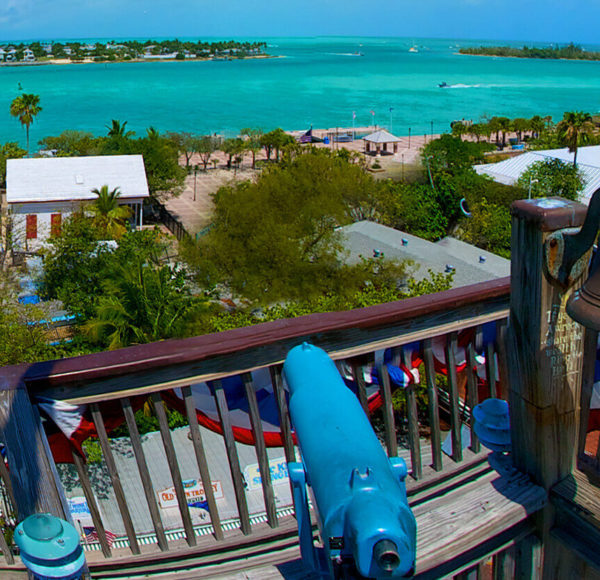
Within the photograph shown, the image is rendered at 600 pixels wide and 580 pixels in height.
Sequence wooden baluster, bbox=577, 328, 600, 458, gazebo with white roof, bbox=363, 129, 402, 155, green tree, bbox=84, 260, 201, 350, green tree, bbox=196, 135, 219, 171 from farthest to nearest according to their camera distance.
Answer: gazebo with white roof, bbox=363, 129, 402, 155, green tree, bbox=196, 135, 219, 171, green tree, bbox=84, 260, 201, 350, wooden baluster, bbox=577, 328, 600, 458

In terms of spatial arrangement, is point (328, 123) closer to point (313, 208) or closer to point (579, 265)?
point (313, 208)

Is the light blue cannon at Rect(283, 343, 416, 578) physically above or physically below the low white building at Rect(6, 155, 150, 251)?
above

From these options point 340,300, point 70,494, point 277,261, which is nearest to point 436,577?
point 70,494

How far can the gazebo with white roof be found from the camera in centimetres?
7200

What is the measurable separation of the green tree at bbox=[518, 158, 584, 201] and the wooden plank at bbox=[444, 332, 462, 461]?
116 feet

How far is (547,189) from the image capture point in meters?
36.8

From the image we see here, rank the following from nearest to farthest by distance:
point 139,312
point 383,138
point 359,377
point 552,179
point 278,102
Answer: point 359,377 → point 139,312 → point 552,179 → point 383,138 → point 278,102

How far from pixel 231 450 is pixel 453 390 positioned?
0.95 meters

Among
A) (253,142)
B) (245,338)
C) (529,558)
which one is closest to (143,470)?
(245,338)

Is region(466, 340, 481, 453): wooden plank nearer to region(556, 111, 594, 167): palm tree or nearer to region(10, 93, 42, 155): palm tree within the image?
region(556, 111, 594, 167): palm tree

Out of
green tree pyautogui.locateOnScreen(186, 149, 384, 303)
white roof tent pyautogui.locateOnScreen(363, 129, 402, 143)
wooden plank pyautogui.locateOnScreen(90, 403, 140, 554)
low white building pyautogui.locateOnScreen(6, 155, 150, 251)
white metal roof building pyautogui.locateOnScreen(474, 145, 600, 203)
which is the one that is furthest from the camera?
white roof tent pyautogui.locateOnScreen(363, 129, 402, 143)

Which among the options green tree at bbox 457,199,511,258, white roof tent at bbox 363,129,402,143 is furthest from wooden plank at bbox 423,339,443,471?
white roof tent at bbox 363,129,402,143

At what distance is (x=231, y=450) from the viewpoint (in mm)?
2465

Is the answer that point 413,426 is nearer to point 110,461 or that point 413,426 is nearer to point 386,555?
point 110,461
